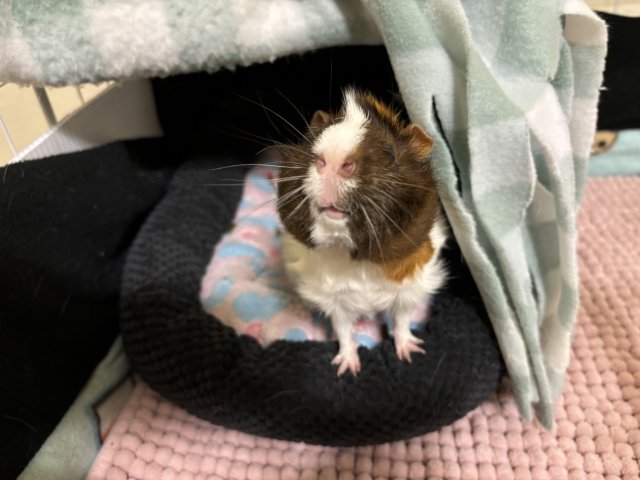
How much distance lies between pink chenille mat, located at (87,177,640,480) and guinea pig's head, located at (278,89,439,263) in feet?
1.23

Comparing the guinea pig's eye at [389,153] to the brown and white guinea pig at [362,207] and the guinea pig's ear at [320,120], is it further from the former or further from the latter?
the guinea pig's ear at [320,120]

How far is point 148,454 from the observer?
2.97 feet

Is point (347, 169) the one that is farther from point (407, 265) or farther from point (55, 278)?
point (55, 278)

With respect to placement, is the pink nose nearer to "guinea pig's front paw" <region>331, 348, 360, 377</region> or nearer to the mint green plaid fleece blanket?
the mint green plaid fleece blanket

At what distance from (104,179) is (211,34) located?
1.48 ft

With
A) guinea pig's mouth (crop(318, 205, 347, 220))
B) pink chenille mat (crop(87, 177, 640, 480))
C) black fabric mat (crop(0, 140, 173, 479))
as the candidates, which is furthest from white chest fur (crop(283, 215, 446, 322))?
black fabric mat (crop(0, 140, 173, 479))

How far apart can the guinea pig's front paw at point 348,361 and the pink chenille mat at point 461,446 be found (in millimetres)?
139

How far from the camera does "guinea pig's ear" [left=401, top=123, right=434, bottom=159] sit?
0.72 metres

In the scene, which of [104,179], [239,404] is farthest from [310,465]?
[104,179]

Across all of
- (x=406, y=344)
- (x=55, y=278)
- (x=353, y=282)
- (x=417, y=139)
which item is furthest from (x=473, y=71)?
(x=55, y=278)

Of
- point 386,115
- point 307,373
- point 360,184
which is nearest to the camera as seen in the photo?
point 360,184

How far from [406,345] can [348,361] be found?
0.35 feet

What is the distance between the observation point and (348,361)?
905mm

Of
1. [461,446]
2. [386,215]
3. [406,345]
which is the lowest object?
[461,446]
